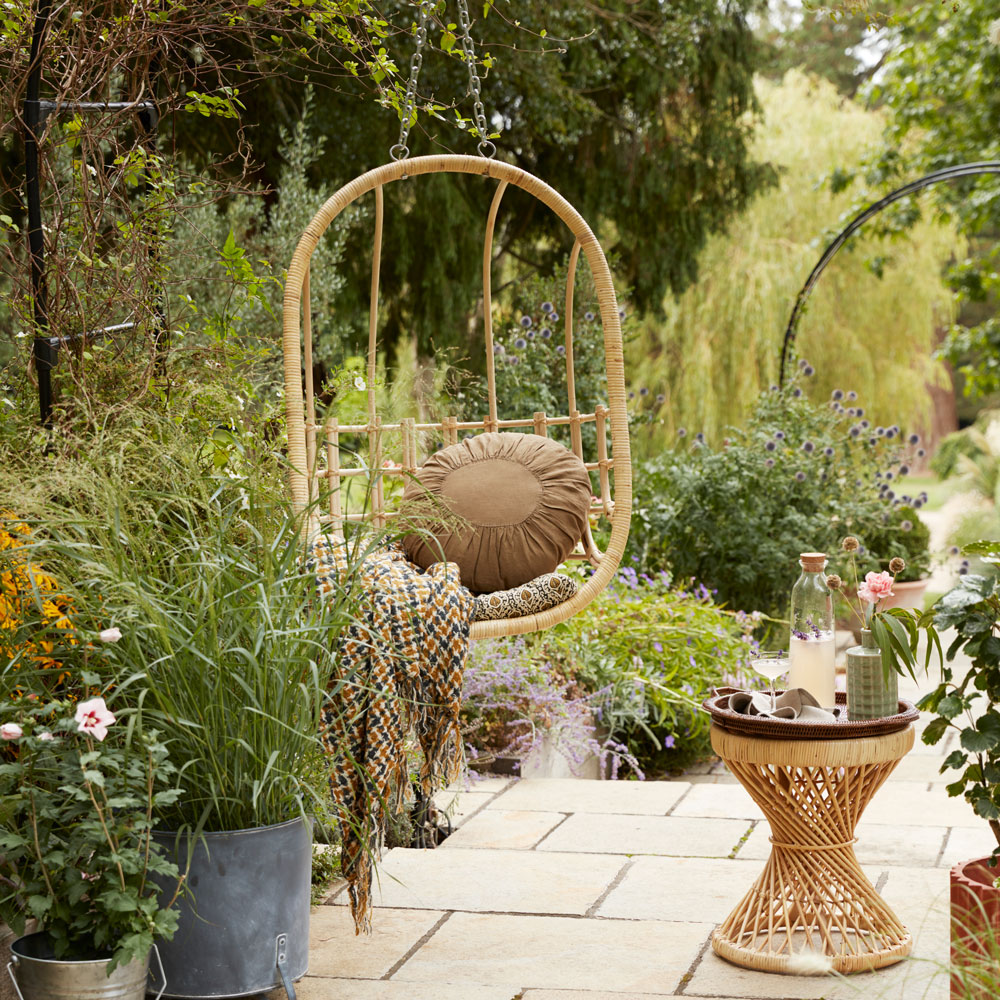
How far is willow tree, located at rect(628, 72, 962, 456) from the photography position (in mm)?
9883

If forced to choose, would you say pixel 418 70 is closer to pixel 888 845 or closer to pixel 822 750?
pixel 822 750

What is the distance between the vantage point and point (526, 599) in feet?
8.95

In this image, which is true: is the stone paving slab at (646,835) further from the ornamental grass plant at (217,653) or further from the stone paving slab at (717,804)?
the ornamental grass plant at (217,653)

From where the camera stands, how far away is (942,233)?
10.8 metres

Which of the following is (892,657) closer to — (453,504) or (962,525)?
(453,504)

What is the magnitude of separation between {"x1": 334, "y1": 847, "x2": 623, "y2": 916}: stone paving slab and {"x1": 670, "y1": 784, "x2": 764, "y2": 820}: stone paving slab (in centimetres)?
45

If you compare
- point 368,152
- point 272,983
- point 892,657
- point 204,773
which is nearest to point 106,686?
point 204,773

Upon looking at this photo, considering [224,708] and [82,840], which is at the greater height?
[224,708]

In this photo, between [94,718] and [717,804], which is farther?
A: [717,804]

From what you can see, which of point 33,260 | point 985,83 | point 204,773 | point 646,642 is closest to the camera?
point 204,773

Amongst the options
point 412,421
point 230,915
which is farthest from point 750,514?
point 230,915

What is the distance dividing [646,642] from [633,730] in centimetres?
38

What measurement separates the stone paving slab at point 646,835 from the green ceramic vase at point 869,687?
31.9 inches

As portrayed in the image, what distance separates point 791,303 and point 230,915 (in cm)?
879
